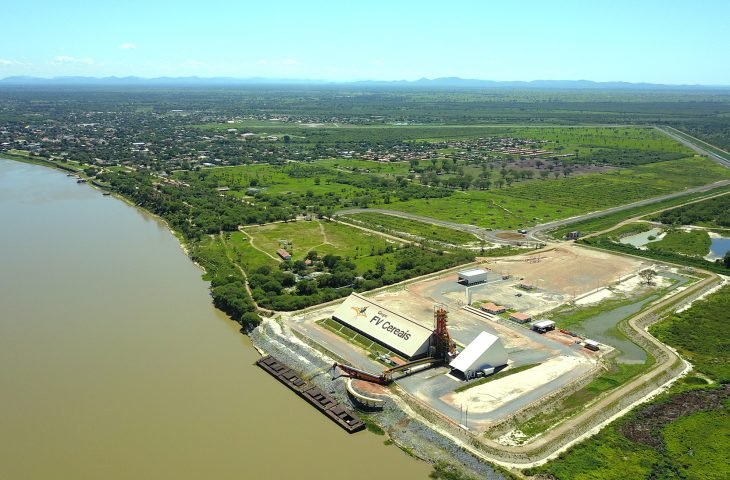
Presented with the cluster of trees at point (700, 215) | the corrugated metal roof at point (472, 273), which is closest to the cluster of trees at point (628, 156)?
the cluster of trees at point (700, 215)

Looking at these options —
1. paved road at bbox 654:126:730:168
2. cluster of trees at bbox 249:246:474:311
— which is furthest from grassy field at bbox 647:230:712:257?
paved road at bbox 654:126:730:168

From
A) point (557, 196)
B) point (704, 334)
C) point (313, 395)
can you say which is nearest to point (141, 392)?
point (313, 395)

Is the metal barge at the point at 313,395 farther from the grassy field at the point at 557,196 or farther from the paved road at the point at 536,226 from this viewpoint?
the grassy field at the point at 557,196

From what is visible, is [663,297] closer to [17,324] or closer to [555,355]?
[555,355]

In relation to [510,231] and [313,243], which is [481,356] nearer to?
[313,243]

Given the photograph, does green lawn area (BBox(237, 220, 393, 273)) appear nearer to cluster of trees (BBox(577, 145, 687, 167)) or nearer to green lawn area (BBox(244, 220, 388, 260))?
green lawn area (BBox(244, 220, 388, 260))
